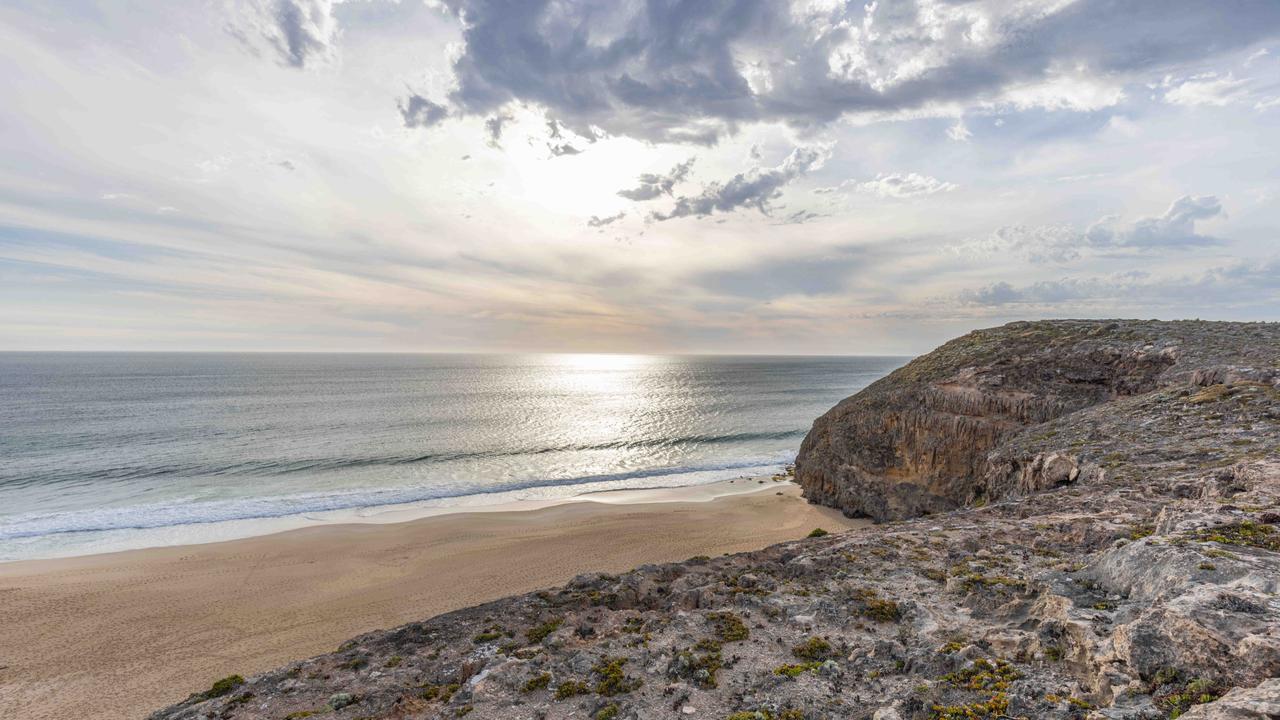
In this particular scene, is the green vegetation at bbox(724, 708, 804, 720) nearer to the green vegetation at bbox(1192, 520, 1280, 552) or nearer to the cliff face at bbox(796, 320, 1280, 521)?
the green vegetation at bbox(1192, 520, 1280, 552)

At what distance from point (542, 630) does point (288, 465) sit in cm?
5258

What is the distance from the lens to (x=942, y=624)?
9469mm

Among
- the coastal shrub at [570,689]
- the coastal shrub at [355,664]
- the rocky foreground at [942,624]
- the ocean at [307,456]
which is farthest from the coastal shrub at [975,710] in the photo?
the ocean at [307,456]

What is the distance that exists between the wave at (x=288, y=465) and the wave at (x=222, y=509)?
8690 millimetres

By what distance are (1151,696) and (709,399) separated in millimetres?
109938

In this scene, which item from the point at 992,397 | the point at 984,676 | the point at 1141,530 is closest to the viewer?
the point at 984,676

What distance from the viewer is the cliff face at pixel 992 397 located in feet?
73.3

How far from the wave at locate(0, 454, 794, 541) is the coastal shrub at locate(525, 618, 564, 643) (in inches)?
1403

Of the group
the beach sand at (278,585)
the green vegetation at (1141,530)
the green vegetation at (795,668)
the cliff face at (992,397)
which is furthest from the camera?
the cliff face at (992,397)

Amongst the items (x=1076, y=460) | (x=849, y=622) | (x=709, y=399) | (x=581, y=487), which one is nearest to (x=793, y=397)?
(x=709, y=399)

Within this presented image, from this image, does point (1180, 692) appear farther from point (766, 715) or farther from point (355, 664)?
point (355, 664)

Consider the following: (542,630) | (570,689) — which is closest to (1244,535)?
(570,689)

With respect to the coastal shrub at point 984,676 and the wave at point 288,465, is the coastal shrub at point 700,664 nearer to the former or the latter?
the coastal shrub at point 984,676

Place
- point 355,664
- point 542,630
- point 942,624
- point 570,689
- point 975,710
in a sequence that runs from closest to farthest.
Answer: point 975,710
point 570,689
point 942,624
point 355,664
point 542,630
